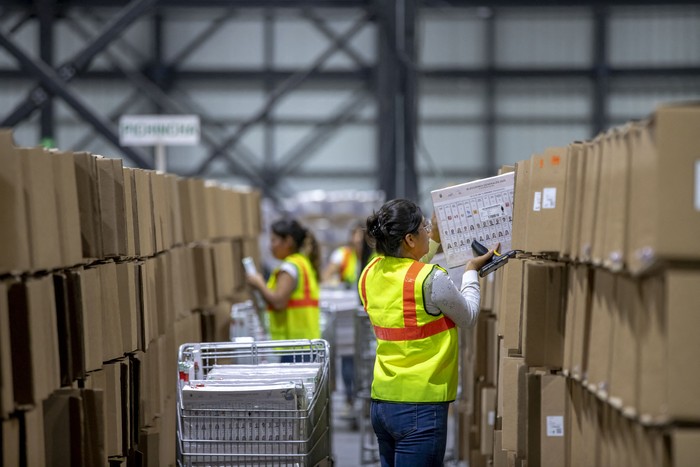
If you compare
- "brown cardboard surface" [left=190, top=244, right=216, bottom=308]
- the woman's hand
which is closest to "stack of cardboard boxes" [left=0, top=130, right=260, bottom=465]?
"brown cardboard surface" [left=190, top=244, right=216, bottom=308]

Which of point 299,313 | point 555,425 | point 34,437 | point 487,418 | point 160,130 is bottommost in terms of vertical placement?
point 487,418

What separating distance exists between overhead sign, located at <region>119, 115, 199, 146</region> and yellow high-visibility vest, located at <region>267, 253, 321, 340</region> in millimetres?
3576

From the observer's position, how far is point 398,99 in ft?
41.7

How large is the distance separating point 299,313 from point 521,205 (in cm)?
341

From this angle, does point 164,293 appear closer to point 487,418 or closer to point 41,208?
point 487,418

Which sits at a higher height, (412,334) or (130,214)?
(130,214)

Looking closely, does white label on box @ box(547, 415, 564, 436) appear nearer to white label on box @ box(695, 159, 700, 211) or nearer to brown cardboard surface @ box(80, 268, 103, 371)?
white label on box @ box(695, 159, 700, 211)

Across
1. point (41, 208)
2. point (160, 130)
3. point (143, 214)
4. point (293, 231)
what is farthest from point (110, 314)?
point (160, 130)

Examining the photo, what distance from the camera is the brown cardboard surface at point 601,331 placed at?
12.2ft

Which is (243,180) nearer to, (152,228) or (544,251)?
(152,228)

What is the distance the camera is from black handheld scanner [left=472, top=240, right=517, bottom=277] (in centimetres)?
489

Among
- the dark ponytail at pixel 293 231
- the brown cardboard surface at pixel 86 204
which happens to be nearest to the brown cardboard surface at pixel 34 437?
the brown cardboard surface at pixel 86 204

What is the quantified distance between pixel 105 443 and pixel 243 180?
20.5 m

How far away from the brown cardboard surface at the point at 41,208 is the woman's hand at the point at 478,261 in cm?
177
